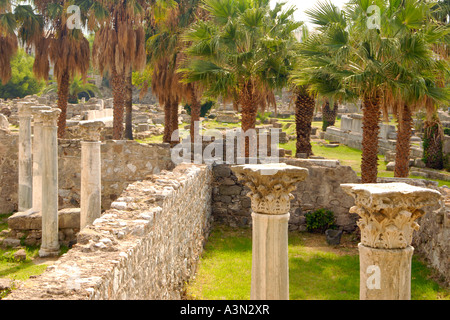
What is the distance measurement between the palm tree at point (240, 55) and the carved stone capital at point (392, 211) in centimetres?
963

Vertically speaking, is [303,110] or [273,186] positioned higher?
[303,110]

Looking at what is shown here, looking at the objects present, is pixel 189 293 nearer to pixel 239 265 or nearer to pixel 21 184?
pixel 239 265

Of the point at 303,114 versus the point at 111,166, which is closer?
the point at 111,166

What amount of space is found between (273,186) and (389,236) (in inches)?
75.8

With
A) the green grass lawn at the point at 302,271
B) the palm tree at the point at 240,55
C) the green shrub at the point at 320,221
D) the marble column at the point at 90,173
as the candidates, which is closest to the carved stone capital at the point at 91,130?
Result: the marble column at the point at 90,173

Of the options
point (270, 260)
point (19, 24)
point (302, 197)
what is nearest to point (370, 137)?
point (302, 197)

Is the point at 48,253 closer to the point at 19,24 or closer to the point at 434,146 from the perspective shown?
the point at 19,24

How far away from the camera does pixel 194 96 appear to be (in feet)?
74.0

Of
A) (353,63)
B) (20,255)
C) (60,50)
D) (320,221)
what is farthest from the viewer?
(60,50)

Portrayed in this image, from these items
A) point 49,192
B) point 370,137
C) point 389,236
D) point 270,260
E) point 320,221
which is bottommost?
point 320,221

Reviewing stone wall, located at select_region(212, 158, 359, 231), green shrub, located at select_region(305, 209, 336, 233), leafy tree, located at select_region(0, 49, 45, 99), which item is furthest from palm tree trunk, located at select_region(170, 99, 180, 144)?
leafy tree, located at select_region(0, 49, 45, 99)

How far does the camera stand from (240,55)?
15836 millimetres

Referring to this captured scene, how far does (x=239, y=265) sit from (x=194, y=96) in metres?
11.6

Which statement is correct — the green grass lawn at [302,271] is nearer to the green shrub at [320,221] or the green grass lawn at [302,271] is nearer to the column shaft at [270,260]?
the green shrub at [320,221]
